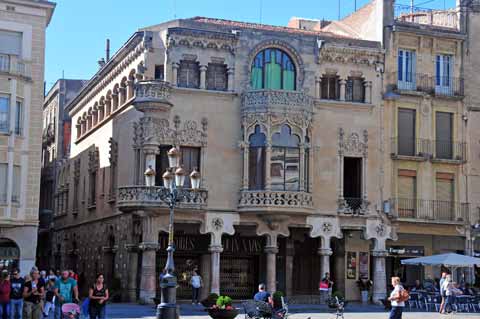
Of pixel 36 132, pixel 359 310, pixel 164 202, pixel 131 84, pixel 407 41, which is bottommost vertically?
pixel 359 310

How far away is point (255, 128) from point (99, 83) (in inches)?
475

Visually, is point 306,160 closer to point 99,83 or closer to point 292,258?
point 292,258

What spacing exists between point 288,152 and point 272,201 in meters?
2.34

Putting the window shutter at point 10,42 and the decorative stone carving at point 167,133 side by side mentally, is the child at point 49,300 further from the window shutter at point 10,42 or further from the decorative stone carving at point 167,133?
the window shutter at point 10,42

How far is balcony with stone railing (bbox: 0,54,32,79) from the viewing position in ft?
112

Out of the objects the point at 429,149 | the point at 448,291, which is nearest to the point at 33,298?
the point at 448,291

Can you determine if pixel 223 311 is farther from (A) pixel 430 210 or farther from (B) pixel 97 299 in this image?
(A) pixel 430 210

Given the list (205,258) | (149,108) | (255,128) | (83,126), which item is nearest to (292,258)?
(205,258)

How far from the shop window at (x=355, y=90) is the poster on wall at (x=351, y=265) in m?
7.08

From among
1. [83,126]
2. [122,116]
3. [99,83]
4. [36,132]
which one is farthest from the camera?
[83,126]

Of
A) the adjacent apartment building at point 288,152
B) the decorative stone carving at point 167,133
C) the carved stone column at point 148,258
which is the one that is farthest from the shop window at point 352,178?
the carved stone column at point 148,258

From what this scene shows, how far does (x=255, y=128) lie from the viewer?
3762 centimetres

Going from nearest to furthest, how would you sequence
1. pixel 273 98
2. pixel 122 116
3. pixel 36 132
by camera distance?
pixel 36 132, pixel 273 98, pixel 122 116

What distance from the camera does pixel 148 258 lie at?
36.0 m
